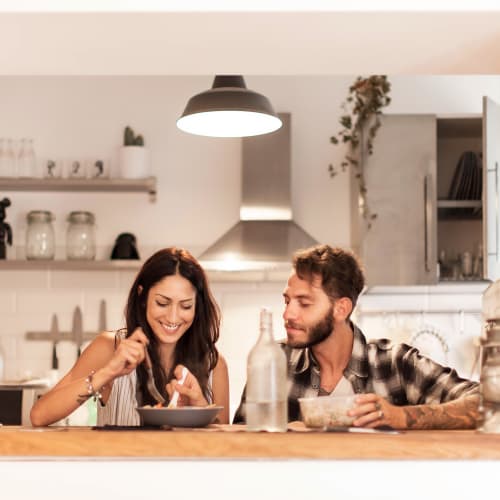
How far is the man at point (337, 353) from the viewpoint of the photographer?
10.3ft

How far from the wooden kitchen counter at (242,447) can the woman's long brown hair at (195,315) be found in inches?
52.5

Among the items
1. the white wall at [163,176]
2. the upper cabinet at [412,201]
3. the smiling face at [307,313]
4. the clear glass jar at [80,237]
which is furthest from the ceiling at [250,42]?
the white wall at [163,176]

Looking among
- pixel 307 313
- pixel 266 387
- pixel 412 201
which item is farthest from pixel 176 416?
pixel 412 201

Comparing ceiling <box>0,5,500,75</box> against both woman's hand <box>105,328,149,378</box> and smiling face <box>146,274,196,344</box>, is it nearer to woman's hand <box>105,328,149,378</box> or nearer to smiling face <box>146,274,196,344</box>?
woman's hand <box>105,328,149,378</box>

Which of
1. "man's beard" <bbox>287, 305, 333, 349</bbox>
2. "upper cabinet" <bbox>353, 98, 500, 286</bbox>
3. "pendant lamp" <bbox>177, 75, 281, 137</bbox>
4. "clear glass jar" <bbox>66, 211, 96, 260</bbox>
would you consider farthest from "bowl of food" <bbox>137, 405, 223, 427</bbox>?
"clear glass jar" <bbox>66, 211, 96, 260</bbox>

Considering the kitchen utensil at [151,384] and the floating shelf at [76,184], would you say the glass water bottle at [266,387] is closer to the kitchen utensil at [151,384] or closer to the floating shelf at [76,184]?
the kitchen utensil at [151,384]

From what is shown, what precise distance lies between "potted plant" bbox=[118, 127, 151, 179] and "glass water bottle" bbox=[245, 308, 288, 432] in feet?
10.2

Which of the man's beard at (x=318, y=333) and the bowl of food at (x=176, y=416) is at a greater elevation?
the man's beard at (x=318, y=333)

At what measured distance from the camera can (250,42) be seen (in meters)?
2.00

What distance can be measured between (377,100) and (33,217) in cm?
189

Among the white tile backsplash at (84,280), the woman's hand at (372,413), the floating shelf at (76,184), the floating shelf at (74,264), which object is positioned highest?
the floating shelf at (76,184)

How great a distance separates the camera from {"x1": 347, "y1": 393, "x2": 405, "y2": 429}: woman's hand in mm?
2088
